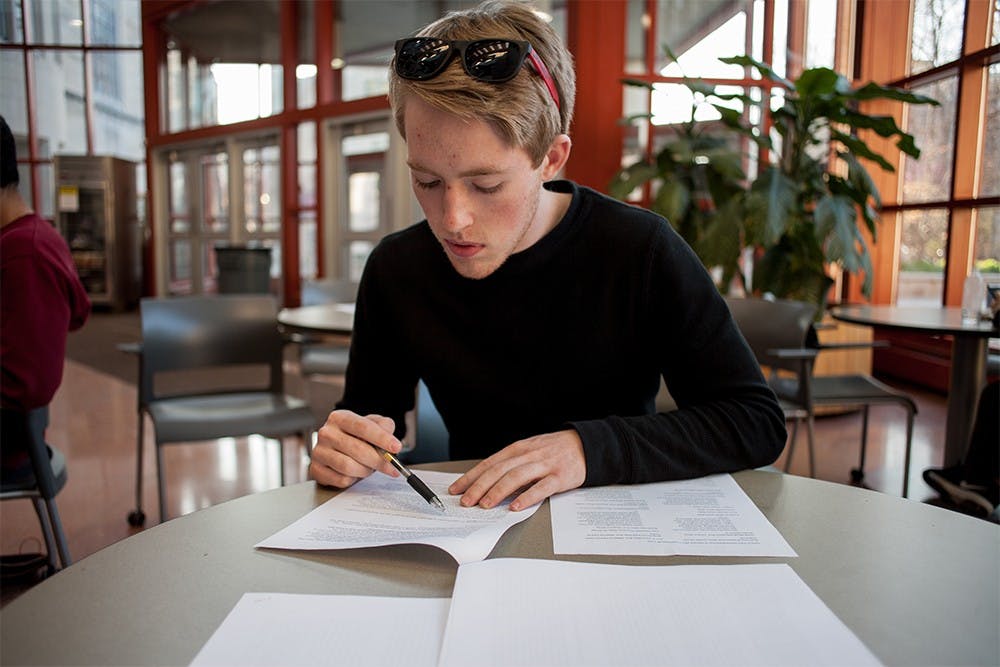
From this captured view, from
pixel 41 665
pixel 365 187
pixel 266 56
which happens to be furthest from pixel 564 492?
pixel 266 56

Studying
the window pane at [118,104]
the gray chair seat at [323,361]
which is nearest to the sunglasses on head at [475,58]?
the gray chair seat at [323,361]

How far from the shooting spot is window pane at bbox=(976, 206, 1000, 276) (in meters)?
3.51

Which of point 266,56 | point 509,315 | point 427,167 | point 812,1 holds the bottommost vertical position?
point 509,315

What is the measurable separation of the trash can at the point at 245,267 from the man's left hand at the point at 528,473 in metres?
6.33

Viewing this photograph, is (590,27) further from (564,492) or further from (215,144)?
(215,144)

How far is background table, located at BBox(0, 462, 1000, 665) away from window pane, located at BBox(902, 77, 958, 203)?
2.18 meters

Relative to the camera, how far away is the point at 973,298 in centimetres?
270

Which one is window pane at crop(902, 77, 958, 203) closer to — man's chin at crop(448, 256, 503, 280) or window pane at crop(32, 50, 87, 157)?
man's chin at crop(448, 256, 503, 280)

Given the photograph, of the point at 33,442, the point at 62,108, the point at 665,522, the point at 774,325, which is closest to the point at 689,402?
the point at 665,522

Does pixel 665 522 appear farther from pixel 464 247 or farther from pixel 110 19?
pixel 110 19

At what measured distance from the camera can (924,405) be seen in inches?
167

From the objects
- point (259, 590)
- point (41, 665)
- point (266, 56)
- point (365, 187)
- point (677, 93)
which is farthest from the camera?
point (266, 56)

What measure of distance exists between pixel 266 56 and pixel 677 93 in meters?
4.41

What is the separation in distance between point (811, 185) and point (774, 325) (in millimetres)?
1188
